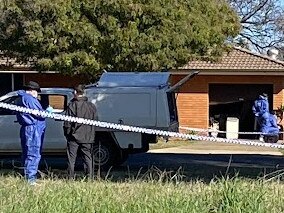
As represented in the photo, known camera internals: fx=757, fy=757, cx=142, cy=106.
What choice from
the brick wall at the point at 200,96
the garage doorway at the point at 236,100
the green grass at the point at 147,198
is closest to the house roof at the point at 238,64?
the brick wall at the point at 200,96

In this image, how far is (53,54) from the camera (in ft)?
75.8

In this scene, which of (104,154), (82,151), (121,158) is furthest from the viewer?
(121,158)

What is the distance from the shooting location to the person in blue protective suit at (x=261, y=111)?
2792 cm

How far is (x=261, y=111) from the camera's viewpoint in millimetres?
28391

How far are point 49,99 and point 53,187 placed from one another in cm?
725

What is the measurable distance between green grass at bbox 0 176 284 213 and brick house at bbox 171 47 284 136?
71.7 feet

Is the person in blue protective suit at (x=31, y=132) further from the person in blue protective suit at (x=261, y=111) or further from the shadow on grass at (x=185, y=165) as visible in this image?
the person in blue protective suit at (x=261, y=111)

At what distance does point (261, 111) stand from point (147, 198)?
20476 mm

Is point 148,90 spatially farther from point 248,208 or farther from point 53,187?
point 248,208

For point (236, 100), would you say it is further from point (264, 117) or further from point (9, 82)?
point (9, 82)

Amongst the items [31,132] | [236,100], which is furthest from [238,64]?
[31,132]

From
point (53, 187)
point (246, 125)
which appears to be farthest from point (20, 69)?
point (53, 187)

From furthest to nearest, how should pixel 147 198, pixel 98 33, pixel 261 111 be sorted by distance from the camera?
pixel 261 111, pixel 98 33, pixel 147 198

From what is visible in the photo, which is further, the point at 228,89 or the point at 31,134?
the point at 228,89
